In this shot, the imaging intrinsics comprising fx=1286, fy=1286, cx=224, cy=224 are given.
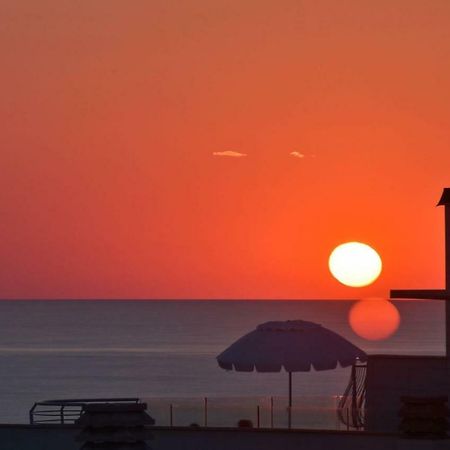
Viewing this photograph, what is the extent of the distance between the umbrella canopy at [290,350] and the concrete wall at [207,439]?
4475mm

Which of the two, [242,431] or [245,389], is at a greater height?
[245,389]

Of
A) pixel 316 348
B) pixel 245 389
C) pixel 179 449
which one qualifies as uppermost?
pixel 245 389

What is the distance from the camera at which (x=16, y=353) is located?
152875 mm

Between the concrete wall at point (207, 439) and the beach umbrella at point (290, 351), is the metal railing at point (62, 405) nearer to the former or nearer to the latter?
the concrete wall at point (207, 439)

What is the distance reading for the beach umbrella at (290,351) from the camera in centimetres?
2752

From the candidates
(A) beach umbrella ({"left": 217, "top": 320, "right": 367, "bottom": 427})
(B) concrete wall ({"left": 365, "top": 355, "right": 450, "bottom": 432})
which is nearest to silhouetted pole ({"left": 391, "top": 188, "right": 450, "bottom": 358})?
(B) concrete wall ({"left": 365, "top": 355, "right": 450, "bottom": 432})

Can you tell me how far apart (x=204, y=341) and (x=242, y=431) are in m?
153

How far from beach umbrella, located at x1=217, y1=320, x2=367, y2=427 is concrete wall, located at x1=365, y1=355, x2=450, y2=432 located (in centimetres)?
285

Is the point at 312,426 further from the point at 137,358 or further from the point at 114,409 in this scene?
the point at 137,358

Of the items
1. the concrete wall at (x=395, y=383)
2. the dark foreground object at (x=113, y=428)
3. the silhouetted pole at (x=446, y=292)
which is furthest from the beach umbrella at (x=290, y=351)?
the dark foreground object at (x=113, y=428)

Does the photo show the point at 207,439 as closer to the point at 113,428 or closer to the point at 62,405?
the point at 113,428

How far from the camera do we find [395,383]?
2417 centimetres

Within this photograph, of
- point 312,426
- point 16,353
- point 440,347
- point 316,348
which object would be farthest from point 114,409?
point 440,347

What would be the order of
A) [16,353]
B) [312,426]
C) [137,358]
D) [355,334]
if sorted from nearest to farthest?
[312,426] < [137,358] < [16,353] < [355,334]
